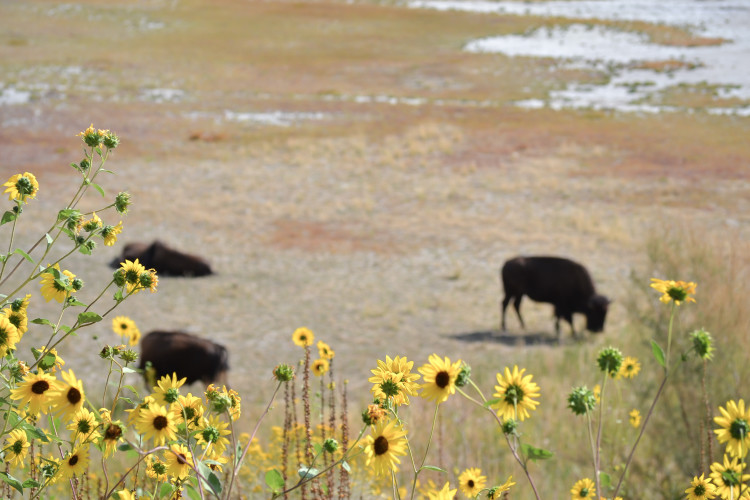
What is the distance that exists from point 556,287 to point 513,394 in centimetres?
1233

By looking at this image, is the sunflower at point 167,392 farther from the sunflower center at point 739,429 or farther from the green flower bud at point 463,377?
the sunflower center at point 739,429

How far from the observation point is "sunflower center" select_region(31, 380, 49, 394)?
A: 5.96 ft

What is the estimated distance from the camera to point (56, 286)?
223 cm

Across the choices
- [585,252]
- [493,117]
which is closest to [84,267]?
[585,252]

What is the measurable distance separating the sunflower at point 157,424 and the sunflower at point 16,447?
44cm

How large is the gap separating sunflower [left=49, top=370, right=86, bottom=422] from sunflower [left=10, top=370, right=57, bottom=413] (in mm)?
31

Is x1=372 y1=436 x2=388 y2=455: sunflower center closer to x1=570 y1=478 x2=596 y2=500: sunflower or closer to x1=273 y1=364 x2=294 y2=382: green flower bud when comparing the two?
x1=273 y1=364 x2=294 y2=382: green flower bud

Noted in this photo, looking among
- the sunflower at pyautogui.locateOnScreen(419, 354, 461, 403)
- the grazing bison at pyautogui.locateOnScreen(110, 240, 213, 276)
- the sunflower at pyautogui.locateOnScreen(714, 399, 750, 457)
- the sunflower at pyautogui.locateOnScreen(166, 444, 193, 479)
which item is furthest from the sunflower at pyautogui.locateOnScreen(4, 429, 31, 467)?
the grazing bison at pyautogui.locateOnScreen(110, 240, 213, 276)

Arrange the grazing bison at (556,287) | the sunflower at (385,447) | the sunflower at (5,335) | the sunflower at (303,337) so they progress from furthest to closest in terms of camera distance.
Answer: the grazing bison at (556,287) → the sunflower at (303,337) → the sunflower at (5,335) → the sunflower at (385,447)

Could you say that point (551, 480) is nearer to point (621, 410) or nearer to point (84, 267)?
point (621, 410)

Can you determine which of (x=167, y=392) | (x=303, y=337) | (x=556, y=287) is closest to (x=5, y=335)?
(x=167, y=392)

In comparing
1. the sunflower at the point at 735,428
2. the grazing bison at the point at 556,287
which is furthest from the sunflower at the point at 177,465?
the grazing bison at the point at 556,287

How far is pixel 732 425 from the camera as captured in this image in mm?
1847

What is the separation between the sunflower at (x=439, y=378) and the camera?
176 centimetres
